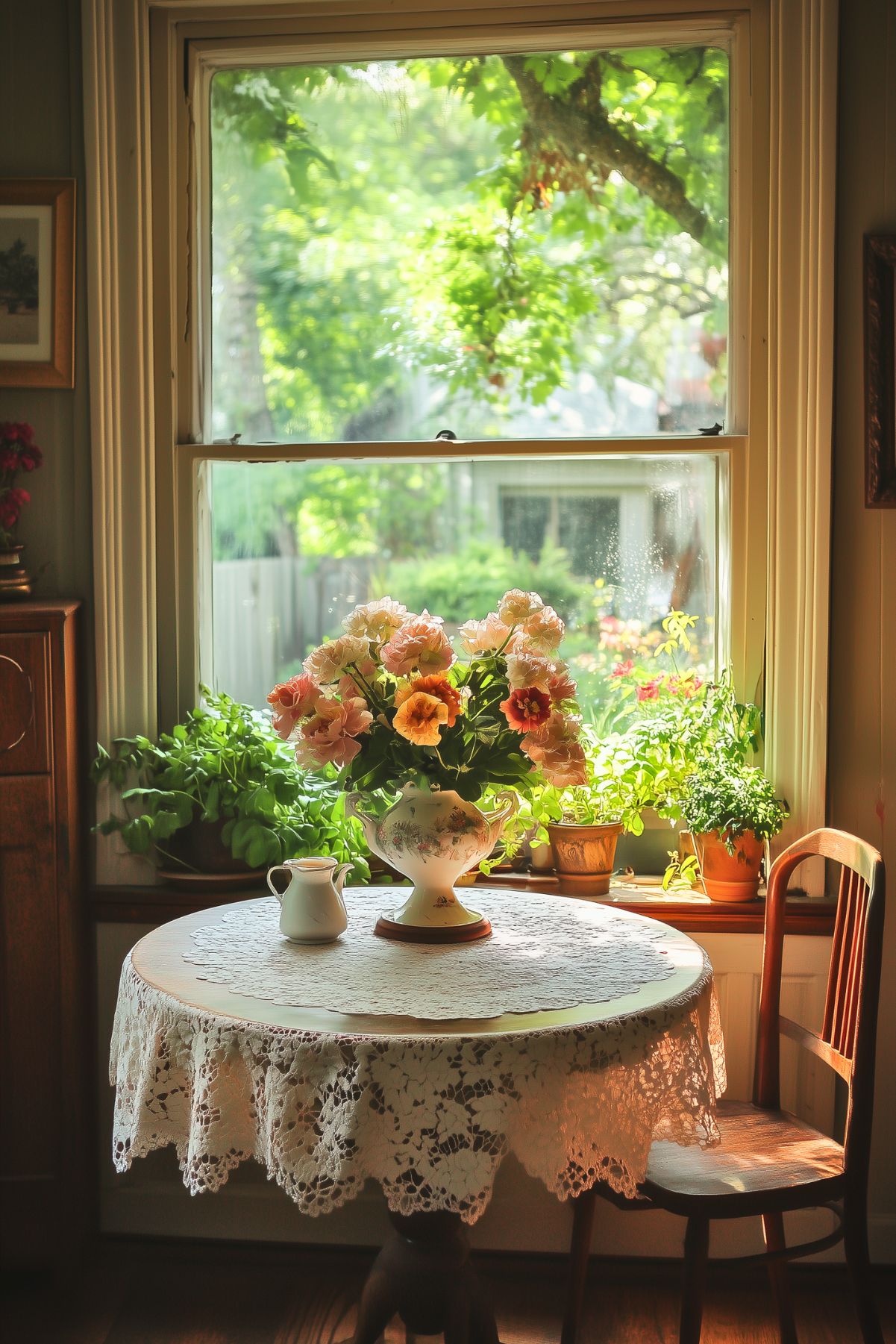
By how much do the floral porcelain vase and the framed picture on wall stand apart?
4.51ft

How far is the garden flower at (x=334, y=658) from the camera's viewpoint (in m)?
1.98

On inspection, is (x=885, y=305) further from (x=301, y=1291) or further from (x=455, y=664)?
(x=301, y=1291)

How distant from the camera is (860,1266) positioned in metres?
1.90

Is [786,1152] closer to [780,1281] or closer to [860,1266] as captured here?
[860,1266]

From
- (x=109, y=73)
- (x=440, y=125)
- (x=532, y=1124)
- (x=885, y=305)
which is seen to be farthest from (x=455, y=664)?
Answer: (x=109, y=73)

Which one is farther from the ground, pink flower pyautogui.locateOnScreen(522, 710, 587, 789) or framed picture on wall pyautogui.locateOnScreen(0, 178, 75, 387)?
framed picture on wall pyautogui.locateOnScreen(0, 178, 75, 387)

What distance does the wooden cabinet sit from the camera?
2.56 meters

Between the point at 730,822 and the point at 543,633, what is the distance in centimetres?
79

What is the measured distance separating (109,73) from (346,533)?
3.81 feet

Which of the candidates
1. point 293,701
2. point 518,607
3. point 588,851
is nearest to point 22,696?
point 293,701

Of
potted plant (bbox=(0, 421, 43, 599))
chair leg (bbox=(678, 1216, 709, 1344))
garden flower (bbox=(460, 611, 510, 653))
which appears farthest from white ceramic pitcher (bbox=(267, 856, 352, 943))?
potted plant (bbox=(0, 421, 43, 599))

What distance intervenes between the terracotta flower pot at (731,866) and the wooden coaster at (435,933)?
0.74m

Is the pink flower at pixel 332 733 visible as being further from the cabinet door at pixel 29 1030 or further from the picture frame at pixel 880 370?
the picture frame at pixel 880 370

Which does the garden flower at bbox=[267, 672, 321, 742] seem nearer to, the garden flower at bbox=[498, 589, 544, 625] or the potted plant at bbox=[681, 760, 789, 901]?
the garden flower at bbox=[498, 589, 544, 625]
